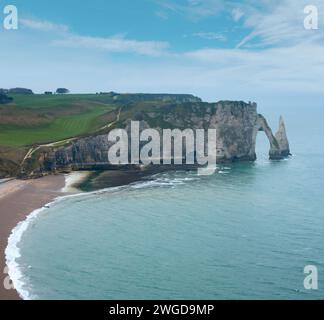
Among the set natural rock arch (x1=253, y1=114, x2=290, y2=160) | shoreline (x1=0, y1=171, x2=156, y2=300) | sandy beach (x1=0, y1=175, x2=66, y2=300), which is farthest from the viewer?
natural rock arch (x1=253, y1=114, x2=290, y2=160)

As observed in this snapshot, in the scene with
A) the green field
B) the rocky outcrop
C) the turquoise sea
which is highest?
the green field

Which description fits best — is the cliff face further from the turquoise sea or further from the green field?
the turquoise sea

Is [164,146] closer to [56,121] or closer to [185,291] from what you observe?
[56,121]

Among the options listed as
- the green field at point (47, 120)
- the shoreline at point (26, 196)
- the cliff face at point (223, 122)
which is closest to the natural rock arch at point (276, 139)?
the cliff face at point (223, 122)

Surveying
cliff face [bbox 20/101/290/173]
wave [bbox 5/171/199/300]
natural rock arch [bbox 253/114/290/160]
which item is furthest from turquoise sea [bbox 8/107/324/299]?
natural rock arch [bbox 253/114/290/160]

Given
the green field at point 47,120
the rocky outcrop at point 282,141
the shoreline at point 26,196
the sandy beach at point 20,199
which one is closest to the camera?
the shoreline at point 26,196

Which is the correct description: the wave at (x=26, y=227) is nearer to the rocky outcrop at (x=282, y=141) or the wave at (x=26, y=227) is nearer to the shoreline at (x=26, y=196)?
the shoreline at (x=26, y=196)

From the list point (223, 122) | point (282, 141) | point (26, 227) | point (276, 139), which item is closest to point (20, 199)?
point (26, 227)
